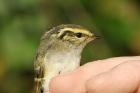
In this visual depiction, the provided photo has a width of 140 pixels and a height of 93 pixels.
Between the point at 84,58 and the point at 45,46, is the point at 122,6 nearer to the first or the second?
the point at 84,58

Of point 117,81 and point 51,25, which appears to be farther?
point 51,25

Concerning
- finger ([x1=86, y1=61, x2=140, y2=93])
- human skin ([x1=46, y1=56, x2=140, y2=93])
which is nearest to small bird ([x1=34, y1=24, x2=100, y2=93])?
human skin ([x1=46, y1=56, x2=140, y2=93])

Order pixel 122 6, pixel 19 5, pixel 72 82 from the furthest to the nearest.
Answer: pixel 122 6 → pixel 19 5 → pixel 72 82

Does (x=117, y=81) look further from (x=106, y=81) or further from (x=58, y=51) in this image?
(x=58, y=51)

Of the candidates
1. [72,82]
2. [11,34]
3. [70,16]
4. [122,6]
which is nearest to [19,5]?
[11,34]

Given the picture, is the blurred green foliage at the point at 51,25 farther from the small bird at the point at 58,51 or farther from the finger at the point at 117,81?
the finger at the point at 117,81

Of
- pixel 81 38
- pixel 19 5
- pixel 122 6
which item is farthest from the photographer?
pixel 122 6

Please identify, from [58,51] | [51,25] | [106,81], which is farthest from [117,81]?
[51,25]
